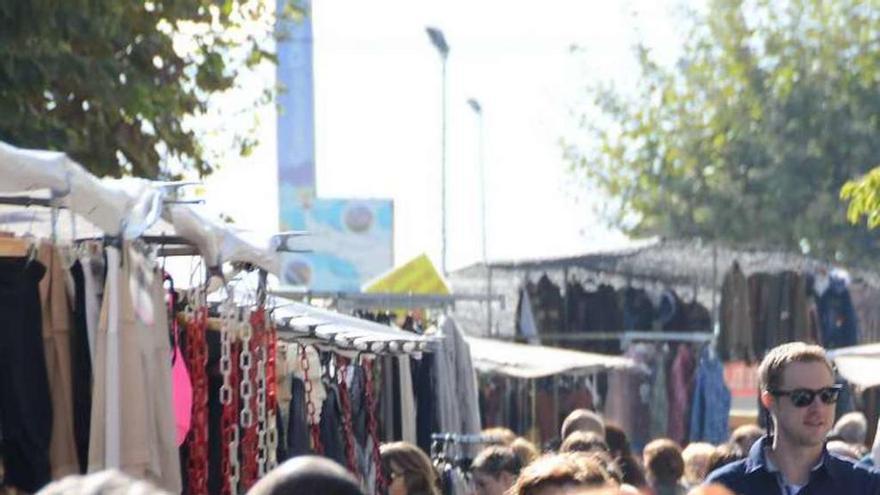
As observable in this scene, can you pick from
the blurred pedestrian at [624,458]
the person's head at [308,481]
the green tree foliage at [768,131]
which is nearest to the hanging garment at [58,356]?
the blurred pedestrian at [624,458]

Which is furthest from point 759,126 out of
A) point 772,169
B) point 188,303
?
point 188,303

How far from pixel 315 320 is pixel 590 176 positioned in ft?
98.2

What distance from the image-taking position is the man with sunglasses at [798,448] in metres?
6.96

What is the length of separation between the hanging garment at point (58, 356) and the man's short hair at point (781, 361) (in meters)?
2.46

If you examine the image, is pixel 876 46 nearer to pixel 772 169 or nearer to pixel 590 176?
pixel 772 169

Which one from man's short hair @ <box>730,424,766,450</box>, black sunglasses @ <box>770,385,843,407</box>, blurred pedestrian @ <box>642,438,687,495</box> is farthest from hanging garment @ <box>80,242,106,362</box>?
man's short hair @ <box>730,424,766,450</box>

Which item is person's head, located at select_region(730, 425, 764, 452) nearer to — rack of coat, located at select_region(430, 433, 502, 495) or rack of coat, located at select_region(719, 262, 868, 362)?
rack of coat, located at select_region(430, 433, 502, 495)

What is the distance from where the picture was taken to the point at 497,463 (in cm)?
1052

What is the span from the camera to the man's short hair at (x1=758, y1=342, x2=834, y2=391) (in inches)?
284

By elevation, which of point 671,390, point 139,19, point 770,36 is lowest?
point 671,390

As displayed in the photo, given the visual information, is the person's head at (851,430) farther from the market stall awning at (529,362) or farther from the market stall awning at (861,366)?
the market stall awning at (529,362)

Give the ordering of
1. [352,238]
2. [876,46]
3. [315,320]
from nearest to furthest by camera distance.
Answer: [315,320] < [876,46] < [352,238]

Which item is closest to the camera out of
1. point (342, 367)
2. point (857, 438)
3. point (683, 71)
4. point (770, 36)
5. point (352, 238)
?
point (342, 367)

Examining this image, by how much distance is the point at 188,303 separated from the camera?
368 inches
